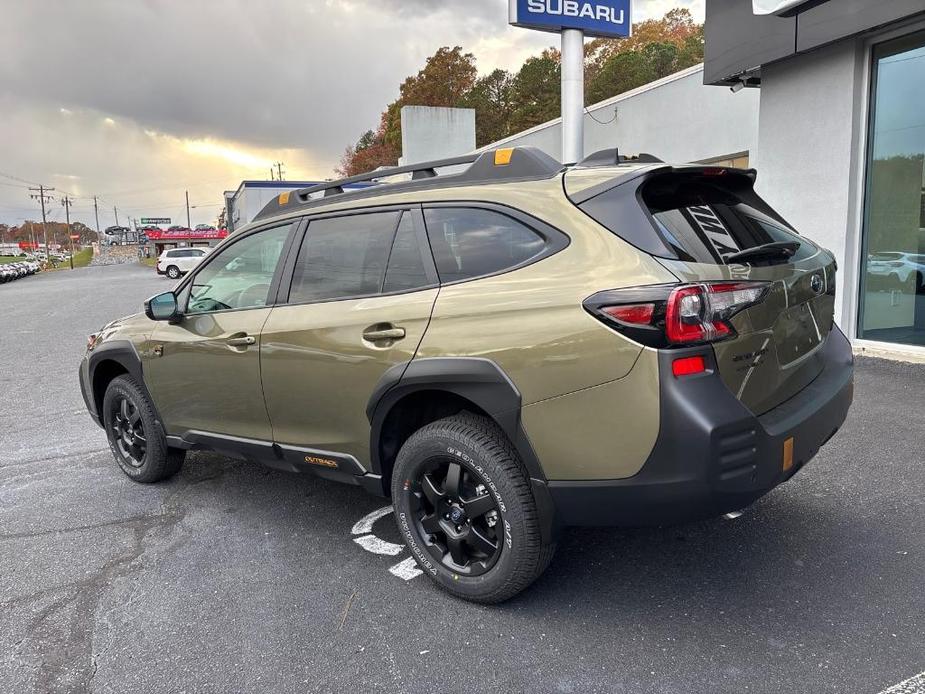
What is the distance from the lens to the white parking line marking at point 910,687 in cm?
224

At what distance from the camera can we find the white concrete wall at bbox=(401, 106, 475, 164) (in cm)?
2620

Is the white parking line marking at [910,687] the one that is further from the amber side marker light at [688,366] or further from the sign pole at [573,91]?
the sign pole at [573,91]

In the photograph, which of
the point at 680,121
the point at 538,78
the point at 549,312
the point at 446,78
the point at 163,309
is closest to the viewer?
the point at 549,312

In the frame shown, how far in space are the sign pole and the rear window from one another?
303 inches

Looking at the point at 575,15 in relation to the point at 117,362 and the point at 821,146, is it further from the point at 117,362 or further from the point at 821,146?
the point at 117,362

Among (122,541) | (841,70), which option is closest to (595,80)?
(841,70)

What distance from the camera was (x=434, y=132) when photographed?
26594mm

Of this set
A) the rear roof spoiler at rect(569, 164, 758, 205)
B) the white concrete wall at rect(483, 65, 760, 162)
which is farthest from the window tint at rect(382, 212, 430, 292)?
the white concrete wall at rect(483, 65, 760, 162)

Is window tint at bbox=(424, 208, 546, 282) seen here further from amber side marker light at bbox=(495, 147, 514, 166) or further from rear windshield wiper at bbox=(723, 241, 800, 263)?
rear windshield wiper at bbox=(723, 241, 800, 263)

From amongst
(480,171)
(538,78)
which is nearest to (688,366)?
(480,171)

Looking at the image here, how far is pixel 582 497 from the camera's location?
249 centimetres

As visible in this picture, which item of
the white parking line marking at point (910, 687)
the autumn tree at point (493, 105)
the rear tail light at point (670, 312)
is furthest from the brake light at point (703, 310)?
the autumn tree at point (493, 105)

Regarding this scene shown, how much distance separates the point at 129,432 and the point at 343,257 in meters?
2.34

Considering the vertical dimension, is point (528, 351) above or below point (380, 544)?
above
